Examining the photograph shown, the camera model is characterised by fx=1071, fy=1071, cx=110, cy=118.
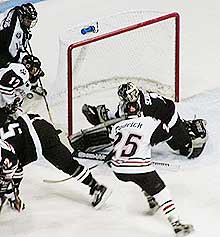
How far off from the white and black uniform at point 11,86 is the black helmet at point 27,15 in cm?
26

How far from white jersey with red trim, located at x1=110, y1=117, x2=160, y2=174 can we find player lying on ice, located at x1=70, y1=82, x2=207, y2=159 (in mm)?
377

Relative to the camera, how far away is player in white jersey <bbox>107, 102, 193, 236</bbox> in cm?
387

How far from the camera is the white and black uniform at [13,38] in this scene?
468 centimetres

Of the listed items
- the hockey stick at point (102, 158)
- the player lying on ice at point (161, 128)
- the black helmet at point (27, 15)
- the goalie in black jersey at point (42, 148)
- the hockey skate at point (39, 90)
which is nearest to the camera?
the goalie in black jersey at point (42, 148)

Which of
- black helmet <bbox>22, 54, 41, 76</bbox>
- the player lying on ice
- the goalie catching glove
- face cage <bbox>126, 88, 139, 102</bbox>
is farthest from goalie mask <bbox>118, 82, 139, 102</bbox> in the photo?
black helmet <bbox>22, 54, 41, 76</bbox>

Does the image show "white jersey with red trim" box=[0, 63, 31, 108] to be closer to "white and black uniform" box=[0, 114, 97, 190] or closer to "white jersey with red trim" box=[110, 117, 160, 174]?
"white and black uniform" box=[0, 114, 97, 190]

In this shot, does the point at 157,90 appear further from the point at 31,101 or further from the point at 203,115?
the point at 31,101

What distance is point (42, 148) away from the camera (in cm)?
407

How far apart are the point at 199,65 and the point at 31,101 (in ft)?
3.06

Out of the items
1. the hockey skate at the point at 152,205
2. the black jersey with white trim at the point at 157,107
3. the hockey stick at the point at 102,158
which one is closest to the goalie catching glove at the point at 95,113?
the hockey stick at the point at 102,158

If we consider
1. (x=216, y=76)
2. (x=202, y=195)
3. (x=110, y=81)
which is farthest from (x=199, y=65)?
(x=202, y=195)

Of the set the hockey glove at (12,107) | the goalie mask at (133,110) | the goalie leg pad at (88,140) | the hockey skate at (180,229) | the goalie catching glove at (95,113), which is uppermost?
the goalie mask at (133,110)

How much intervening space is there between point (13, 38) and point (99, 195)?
924 millimetres

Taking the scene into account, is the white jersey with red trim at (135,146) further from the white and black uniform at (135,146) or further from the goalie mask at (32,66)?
the goalie mask at (32,66)
